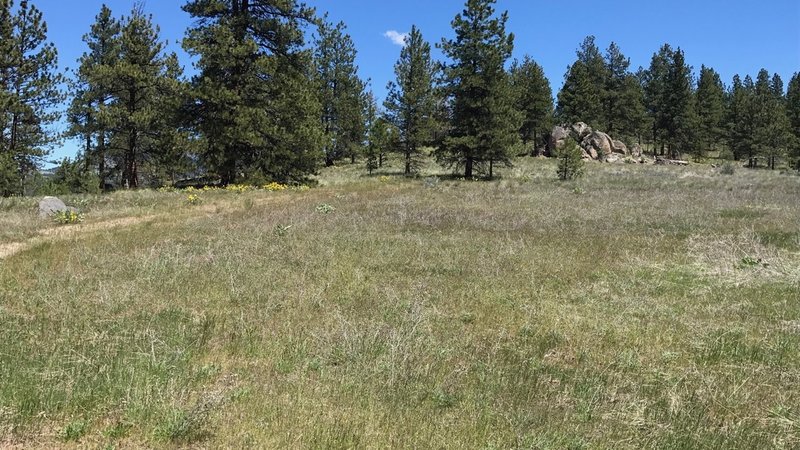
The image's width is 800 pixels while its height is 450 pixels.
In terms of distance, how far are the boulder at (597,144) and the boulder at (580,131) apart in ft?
1.39

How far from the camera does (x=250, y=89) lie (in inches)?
1014

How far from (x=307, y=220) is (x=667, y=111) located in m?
58.8

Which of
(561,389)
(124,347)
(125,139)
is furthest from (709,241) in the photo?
(125,139)

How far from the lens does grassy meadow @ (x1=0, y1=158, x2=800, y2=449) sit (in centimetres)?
448

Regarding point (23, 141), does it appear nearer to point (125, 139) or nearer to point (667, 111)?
point (125, 139)

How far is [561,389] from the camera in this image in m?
5.52

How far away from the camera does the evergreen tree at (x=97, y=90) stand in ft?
87.1

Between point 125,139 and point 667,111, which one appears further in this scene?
point 667,111

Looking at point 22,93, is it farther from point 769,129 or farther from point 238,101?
point 769,129

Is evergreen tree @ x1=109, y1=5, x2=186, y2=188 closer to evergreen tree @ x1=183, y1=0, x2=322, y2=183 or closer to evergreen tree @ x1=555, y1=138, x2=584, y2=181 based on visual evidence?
evergreen tree @ x1=183, y1=0, x2=322, y2=183

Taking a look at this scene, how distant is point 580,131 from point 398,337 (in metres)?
54.6

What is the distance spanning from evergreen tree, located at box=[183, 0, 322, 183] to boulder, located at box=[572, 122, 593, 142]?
37179 millimetres

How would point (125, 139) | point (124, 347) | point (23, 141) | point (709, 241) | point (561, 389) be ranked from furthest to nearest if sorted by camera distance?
point (125, 139) < point (23, 141) < point (709, 241) < point (124, 347) < point (561, 389)

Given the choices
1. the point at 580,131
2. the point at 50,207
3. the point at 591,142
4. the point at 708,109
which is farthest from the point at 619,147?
the point at 50,207
